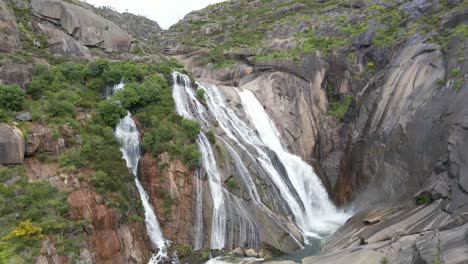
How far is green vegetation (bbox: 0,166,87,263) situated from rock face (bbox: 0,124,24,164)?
551 millimetres

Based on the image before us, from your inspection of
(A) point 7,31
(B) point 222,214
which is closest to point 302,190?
(B) point 222,214

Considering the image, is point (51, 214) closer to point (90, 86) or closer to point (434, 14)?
point (90, 86)

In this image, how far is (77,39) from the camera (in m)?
39.3

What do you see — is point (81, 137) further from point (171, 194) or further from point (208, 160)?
point (208, 160)

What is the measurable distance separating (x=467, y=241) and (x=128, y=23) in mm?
85968

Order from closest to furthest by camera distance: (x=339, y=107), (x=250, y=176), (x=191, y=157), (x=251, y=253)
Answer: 1. (x=251, y=253)
2. (x=191, y=157)
3. (x=250, y=176)
4. (x=339, y=107)

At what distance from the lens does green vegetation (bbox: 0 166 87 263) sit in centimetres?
Result: 1747

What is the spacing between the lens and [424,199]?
2233 centimetres

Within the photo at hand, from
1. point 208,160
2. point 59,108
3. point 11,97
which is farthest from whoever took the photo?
point 208,160

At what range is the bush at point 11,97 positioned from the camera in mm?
23672

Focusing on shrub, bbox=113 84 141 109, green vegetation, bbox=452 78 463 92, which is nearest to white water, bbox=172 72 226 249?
shrub, bbox=113 84 141 109

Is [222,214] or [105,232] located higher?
[105,232]

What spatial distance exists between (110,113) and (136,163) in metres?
4.41

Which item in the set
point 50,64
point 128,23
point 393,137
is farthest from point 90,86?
point 128,23
